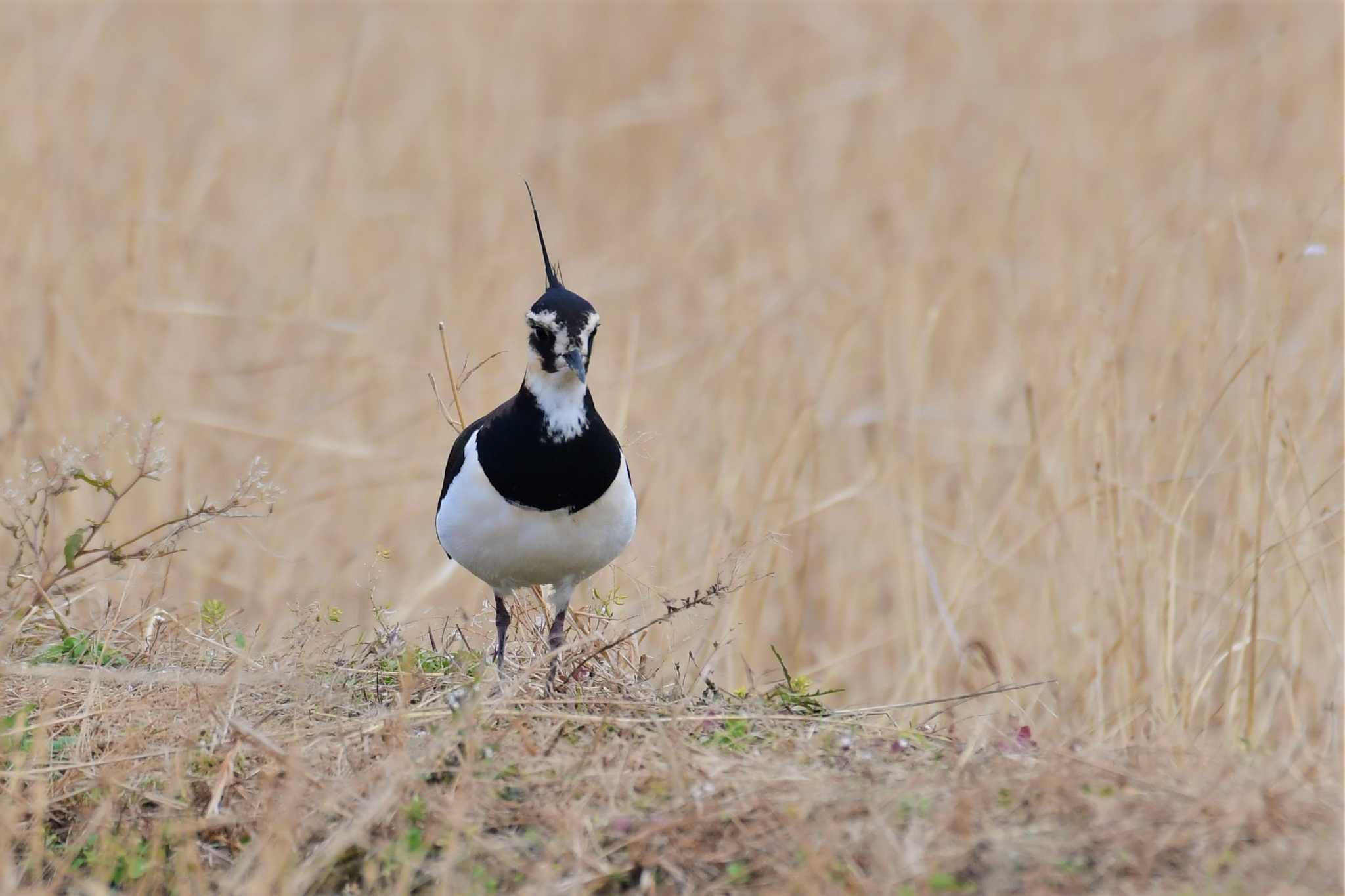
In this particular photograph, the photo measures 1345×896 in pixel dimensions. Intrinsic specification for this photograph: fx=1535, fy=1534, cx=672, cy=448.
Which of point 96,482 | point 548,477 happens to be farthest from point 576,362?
point 96,482

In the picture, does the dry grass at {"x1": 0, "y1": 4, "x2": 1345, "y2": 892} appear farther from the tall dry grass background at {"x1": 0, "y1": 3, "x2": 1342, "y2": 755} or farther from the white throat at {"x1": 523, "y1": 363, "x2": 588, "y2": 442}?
the white throat at {"x1": 523, "y1": 363, "x2": 588, "y2": 442}

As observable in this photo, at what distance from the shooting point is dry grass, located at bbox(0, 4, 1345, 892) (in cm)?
289

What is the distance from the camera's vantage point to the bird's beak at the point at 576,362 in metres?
3.55

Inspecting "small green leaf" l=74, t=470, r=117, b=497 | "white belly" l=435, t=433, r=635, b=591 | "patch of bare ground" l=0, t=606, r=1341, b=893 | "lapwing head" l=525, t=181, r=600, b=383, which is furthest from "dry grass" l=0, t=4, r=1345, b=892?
"lapwing head" l=525, t=181, r=600, b=383

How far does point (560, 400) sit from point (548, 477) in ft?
0.65

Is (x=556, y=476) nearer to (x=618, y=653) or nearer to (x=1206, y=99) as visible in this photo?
(x=618, y=653)

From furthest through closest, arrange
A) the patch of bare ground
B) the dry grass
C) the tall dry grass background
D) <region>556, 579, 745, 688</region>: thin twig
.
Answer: the tall dry grass background → <region>556, 579, 745, 688</region>: thin twig → the dry grass → the patch of bare ground

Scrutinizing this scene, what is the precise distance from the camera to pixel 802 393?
263 inches

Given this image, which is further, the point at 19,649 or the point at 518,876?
the point at 19,649

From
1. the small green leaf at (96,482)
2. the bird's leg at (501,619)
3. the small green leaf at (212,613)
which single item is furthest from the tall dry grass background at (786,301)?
the bird's leg at (501,619)

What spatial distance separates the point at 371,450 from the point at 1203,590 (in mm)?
3120

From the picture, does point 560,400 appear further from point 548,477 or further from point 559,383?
point 548,477

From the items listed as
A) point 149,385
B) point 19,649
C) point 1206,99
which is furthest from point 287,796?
point 1206,99

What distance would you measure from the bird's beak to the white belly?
307 mm
